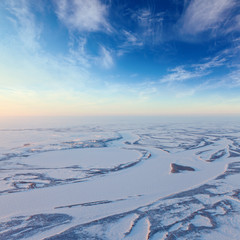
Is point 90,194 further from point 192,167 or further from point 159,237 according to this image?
point 192,167

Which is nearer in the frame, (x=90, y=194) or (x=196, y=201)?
(x=196, y=201)

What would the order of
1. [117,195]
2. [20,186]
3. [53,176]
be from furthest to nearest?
[53,176], [20,186], [117,195]

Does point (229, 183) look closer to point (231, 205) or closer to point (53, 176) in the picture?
point (231, 205)

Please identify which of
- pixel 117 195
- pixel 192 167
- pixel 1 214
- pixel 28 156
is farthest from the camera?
pixel 28 156

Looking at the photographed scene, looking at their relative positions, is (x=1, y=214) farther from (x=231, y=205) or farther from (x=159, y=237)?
(x=231, y=205)

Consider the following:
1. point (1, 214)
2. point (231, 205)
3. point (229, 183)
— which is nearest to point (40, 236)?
point (1, 214)

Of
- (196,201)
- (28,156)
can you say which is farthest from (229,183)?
(28,156)

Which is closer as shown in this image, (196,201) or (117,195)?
(196,201)

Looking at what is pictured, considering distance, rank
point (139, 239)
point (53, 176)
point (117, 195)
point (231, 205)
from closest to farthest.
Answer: point (139, 239)
point (231, 205)
point (117, 195)
point (53, 176)

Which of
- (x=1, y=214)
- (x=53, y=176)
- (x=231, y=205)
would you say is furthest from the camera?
(x=53, y=176)
